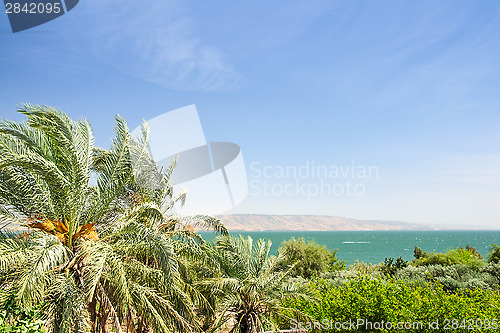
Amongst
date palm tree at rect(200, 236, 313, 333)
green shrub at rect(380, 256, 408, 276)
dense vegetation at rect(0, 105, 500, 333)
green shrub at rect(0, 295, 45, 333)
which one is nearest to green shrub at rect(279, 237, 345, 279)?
green shrub at rect(380, 256, 408, 276)

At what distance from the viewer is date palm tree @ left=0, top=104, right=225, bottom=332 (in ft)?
20.7

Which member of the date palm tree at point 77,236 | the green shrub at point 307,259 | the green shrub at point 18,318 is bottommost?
the green shrub at point 307,259

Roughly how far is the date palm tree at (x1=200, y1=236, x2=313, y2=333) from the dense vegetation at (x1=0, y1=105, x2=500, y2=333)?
4 cm

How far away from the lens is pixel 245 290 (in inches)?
417

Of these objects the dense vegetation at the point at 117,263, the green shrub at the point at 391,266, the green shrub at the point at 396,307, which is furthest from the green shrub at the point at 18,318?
the green shrub at the point at 391,266

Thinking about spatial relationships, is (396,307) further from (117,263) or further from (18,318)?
(18,318)

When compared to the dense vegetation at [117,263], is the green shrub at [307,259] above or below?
below

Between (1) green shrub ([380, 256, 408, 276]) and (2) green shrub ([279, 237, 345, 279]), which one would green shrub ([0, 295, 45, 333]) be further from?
(1) green shrub ([380, 256, 408, 276])

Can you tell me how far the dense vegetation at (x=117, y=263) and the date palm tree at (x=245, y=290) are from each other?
0.04m

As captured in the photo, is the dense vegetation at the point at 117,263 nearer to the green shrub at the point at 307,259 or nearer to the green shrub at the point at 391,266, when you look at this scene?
the green shrub at the point at 391,266

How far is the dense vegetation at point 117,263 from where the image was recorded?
21.0 ft

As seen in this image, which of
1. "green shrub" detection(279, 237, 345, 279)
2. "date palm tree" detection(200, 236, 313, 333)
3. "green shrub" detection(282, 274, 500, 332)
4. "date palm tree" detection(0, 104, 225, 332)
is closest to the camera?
"date palm tree" detection(0, 104, 225, 332)

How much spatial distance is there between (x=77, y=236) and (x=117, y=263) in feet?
4.55

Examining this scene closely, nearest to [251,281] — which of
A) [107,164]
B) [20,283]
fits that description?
[107,164]
